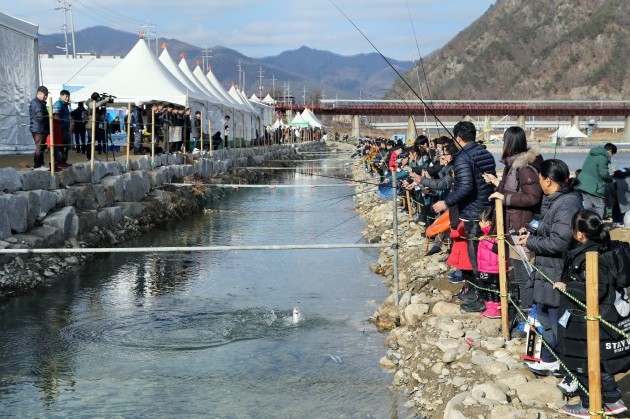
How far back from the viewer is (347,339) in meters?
7.87

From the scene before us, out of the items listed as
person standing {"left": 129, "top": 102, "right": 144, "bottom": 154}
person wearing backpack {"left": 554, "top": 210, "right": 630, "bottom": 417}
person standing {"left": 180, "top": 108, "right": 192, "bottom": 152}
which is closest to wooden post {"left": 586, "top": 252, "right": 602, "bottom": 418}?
person wearing backpack {"left": 554, "top": 210, "right": 630, "bottom": 417}

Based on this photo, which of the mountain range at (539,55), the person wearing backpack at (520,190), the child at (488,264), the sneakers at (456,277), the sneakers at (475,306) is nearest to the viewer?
the person wearing backpack at (520,190)


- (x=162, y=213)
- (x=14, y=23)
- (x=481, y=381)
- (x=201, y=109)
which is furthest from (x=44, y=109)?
(x=201, y=109)

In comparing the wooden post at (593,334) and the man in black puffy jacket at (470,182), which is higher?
the man in black puffy jacket at (470,182)

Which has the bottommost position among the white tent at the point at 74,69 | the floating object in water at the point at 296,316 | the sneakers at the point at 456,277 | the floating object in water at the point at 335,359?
the floating object in water at the point at 335,359

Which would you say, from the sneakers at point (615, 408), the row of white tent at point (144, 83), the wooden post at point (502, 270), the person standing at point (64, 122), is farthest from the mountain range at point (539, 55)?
the sneakers at point (615, 408)

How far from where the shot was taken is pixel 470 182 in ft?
22.4

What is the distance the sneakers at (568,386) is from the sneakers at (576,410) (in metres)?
0.11

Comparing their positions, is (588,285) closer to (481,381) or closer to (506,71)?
(481,381)

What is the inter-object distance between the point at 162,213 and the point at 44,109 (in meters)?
4.25

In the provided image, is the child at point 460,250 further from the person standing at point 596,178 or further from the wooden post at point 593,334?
the person standing at point 596,178

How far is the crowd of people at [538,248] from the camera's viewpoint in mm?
4344

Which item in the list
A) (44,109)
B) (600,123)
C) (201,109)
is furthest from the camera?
(600,123)

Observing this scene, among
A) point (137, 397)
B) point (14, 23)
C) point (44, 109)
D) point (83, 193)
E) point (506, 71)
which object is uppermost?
point (506, 71)
